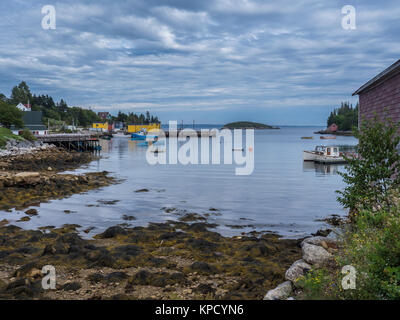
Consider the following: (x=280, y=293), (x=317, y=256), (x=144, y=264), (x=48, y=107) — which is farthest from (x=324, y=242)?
→ (x=48, y=107)

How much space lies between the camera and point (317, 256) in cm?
1061

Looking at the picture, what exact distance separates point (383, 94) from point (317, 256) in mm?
11173

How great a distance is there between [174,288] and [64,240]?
612 cm

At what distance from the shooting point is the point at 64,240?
43.8ft

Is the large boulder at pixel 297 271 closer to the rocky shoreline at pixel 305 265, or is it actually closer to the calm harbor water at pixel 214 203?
Answer: the rocky shoreline at pixel 305 265

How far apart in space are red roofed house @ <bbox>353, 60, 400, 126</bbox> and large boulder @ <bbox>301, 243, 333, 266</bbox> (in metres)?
6.02

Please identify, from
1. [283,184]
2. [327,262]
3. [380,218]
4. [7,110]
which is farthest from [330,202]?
[7,110]

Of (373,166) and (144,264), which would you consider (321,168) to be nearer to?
(373,166)

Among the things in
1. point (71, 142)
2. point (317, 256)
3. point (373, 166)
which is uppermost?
point (71, 142)

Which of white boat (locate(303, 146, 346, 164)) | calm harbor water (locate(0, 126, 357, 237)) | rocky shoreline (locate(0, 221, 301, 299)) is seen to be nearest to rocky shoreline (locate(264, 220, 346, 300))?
rocky shoreline (locate(0, 221, 301, 299))

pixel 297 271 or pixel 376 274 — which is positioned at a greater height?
pixel 376 274

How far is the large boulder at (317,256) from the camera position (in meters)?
10.4

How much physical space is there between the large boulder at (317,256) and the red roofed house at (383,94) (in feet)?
19.7
